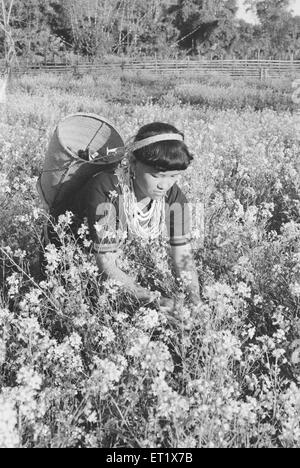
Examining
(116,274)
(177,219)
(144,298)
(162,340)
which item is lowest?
(162,340)

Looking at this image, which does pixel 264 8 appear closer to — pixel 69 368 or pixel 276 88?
pixel 276 88

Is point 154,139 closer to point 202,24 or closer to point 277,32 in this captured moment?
point 202,24

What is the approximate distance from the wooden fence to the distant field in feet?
69.2

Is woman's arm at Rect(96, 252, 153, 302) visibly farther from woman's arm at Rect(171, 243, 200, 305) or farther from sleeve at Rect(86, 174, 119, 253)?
woman's arm at Rect(171, 243, 200, 305)

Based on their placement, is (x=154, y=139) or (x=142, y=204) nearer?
(x=154, y=139)

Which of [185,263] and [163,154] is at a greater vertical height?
[163,154]

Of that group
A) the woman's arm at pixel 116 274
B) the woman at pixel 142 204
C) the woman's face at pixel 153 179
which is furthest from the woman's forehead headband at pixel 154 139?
the woman's arm at pixel 116 274

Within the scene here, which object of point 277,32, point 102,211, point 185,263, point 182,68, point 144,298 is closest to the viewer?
point 144,298

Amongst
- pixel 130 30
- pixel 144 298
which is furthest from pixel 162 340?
pixel 130 30

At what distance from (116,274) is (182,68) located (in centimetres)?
2617

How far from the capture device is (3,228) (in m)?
3.66

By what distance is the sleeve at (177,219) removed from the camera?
10.1 ft

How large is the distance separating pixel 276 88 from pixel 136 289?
58.9ft

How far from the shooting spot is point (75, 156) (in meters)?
3.02
